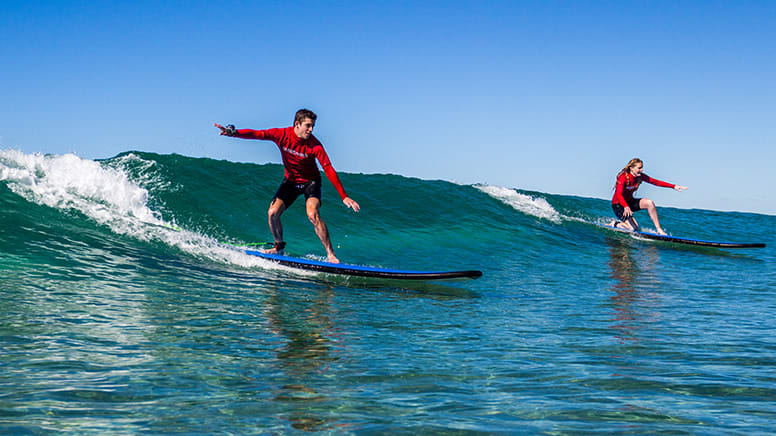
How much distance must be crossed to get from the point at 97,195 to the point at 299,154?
18.7ft

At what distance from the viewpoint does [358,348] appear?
172 inches

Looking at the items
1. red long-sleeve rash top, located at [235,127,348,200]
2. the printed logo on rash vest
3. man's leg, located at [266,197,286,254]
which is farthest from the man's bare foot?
the printed logo on rash vest

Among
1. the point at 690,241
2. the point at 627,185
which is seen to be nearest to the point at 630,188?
the point at 627,185

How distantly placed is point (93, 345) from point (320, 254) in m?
7.78

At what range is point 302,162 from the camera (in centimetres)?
830

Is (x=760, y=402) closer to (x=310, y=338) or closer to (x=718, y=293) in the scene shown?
(x=310, y=338)

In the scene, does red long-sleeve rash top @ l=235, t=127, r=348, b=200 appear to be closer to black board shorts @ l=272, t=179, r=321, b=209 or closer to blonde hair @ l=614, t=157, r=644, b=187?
black board shorts @ l=272, t=179, r=321, b=209

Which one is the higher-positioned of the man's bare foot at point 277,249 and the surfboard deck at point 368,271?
the man's bare foot at point 277,249

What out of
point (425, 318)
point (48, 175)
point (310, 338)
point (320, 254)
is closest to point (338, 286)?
point (425, 318)

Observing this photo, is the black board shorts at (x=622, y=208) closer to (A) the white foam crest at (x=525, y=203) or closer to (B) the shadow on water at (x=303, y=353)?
(A) the white foam crest at (x=525, y=203)

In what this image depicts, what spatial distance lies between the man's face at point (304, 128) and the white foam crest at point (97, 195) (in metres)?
2.30

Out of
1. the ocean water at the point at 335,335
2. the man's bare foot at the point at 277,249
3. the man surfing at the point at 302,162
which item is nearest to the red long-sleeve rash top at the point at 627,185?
the ocean water at the point at 335,335

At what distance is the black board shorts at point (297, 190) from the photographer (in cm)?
847

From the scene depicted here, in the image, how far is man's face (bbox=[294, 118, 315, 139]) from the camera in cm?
795
